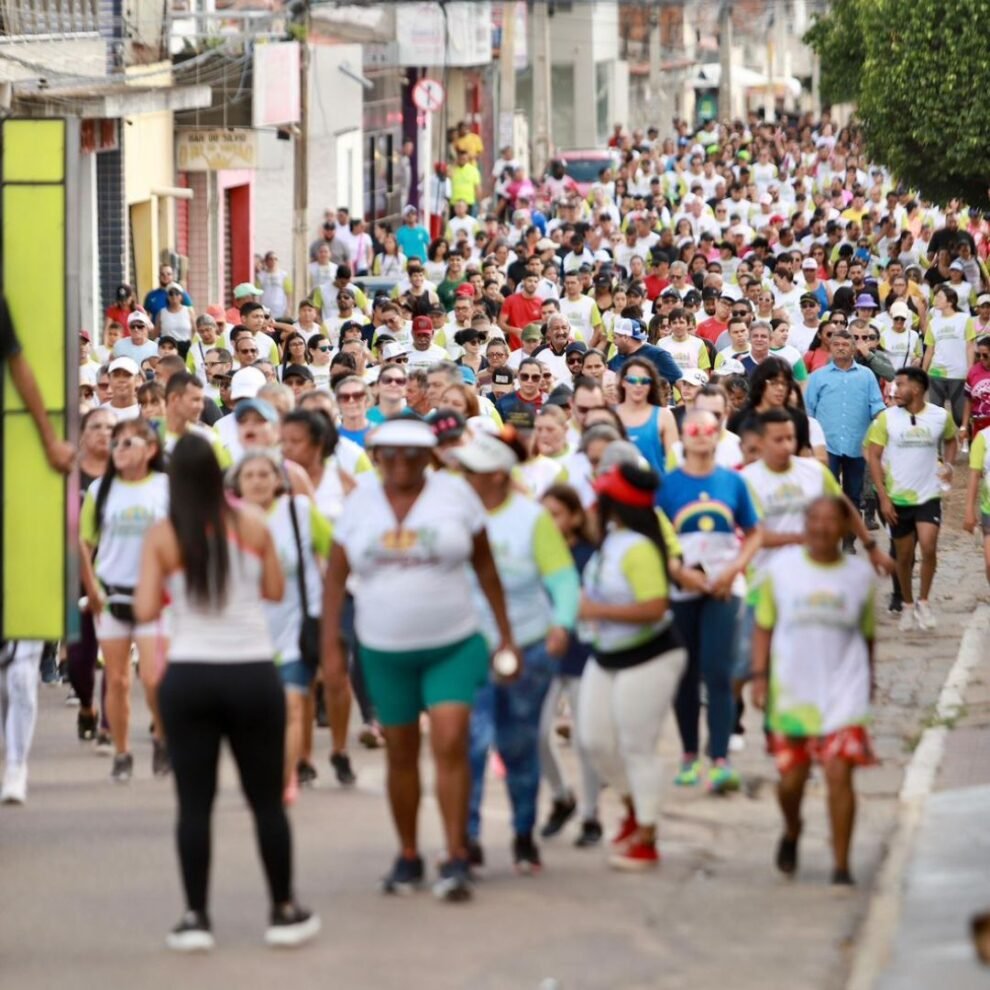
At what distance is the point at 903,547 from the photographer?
15.6 meters

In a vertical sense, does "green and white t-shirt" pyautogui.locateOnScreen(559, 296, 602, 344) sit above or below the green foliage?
below

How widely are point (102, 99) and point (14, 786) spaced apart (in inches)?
678

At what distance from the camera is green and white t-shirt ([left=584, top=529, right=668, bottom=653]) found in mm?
9406

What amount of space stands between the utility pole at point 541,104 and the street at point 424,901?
53221 mm

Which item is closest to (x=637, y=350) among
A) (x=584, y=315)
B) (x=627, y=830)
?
(x=584, y=315)

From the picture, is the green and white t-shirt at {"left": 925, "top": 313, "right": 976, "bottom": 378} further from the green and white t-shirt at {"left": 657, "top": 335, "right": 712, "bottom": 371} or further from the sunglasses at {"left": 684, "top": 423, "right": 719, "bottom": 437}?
the sunglasses at {"left": 684, "top": 423, "right": 719, "bottom": 437}

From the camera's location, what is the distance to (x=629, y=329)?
20047mm

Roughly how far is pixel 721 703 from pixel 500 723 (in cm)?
176

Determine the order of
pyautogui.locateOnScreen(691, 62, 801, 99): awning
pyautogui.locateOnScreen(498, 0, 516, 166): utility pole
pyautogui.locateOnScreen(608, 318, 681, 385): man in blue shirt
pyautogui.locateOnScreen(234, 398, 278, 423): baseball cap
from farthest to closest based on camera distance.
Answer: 1. pyautogui.locateOnScreen(691, 62, 801, 99): awning
2. pyautogui.locateOnScreen(498, 0, 516, 166): utility pole
3. pyautogui.locateOnScreen(608, 318, 681, 385): man in blue shirt
4. pyautogui.locateOnScreen(234, 398, 278, 423): baseball cap

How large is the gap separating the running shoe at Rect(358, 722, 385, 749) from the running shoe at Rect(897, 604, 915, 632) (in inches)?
170

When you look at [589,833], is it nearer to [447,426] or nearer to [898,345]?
[447,426]

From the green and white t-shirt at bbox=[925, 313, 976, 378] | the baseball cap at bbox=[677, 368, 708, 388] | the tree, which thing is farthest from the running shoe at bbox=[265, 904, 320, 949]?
the tree

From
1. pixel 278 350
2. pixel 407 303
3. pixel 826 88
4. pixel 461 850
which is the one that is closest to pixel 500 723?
pixel 461 850

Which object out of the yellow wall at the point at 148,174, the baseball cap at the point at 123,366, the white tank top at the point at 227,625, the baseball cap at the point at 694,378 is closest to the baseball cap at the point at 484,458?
the white tank top at the point at 227,625
